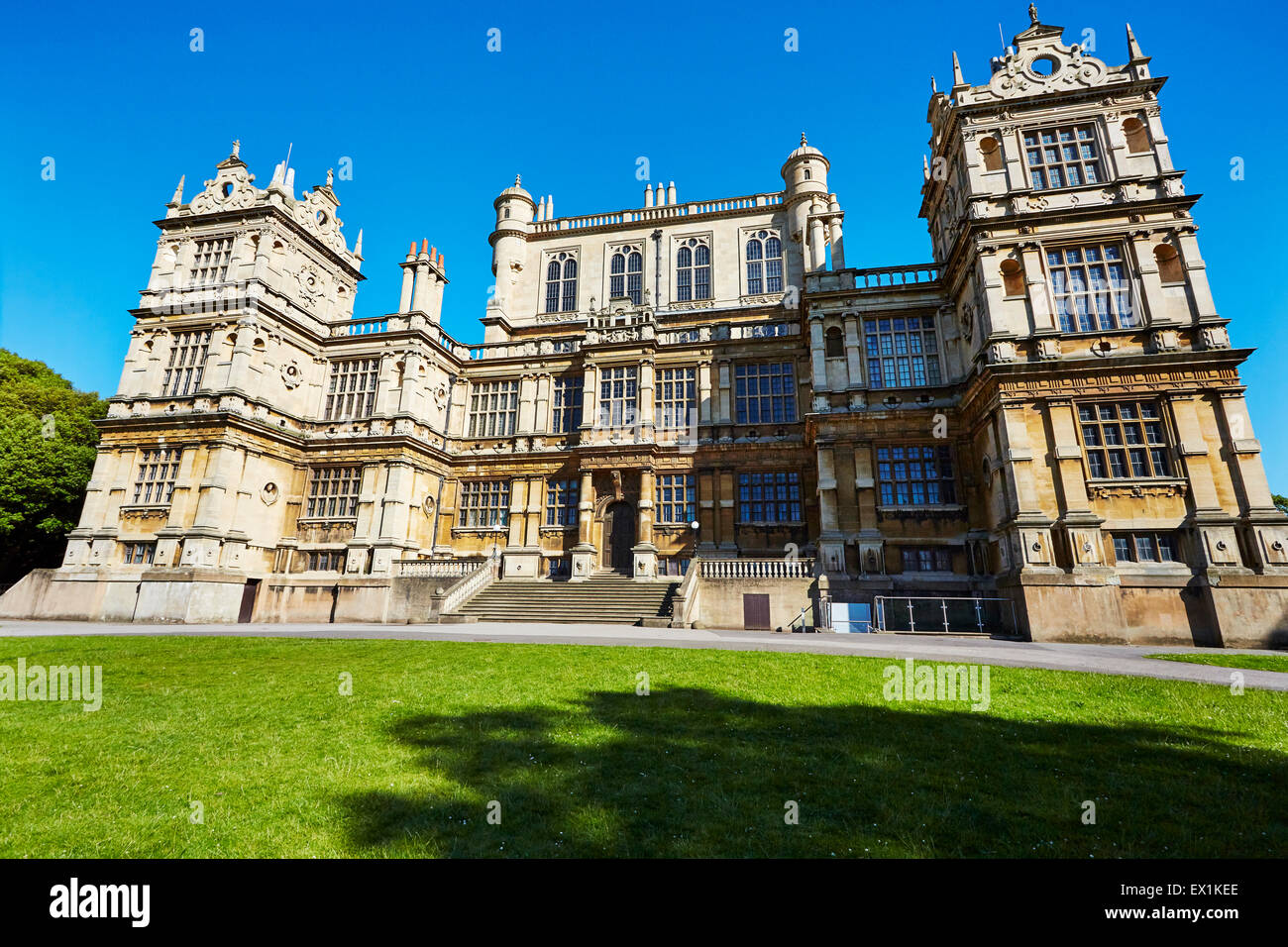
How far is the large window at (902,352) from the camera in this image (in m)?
25.7

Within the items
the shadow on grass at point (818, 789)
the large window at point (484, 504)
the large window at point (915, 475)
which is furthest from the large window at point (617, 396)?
the shadow on grass at point (818, 789)

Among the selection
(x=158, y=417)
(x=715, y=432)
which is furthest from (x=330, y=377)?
(x=715, y=432)

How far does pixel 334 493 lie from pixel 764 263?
31756 mm

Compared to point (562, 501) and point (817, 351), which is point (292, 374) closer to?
point (562, 501)

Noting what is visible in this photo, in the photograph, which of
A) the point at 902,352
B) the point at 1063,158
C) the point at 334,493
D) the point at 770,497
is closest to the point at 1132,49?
the point at 1063,158

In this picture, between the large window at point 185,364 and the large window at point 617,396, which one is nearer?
the large window at point 185,364

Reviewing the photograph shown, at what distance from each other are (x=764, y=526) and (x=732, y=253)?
22.2 meters

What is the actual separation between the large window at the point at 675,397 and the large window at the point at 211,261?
25603 millimetres

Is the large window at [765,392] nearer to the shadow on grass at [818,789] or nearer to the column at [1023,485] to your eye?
the column at [1023,485]

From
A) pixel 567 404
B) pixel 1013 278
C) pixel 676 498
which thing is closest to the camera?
pixel 1013 278

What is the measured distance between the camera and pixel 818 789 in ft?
15.4

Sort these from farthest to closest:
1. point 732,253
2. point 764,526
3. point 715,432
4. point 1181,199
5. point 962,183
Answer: point 732,253, point 715,432, point 764,526, point 962,183, point 1181,199

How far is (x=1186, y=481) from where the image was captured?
60.7ft
